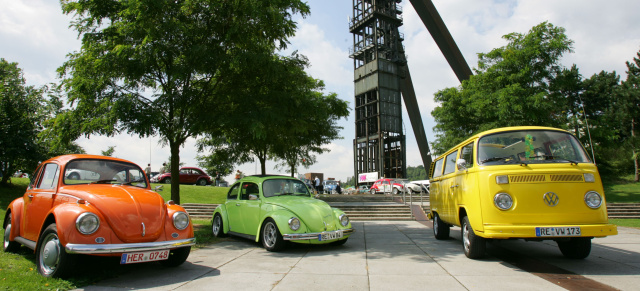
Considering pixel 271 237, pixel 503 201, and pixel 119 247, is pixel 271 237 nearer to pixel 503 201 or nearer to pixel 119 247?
pixel 119 247

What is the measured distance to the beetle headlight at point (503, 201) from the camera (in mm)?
5441

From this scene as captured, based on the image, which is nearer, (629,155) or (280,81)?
(280,81)

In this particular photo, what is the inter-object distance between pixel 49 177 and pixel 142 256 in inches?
101

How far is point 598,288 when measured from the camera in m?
4.35

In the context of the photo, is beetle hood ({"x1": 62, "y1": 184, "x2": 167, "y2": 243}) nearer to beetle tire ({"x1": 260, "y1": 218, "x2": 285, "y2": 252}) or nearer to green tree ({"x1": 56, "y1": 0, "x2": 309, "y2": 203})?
beetle tire ({"x1": 260, "y1": 218, "x2": 285, "y2": 252})

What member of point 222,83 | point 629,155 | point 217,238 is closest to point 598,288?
point 217,238

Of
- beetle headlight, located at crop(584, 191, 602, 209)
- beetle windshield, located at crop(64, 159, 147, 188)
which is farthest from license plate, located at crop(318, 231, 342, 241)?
beetle headlight, located at crop(584, 191, 602, 209)

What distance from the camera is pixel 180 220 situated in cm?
539

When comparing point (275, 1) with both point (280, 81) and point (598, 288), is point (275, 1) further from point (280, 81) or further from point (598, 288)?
point (598, 288)

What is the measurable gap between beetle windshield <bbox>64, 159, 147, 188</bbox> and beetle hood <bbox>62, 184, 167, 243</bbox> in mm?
320

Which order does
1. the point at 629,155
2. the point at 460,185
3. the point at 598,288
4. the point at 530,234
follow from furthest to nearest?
1. the point at 629,155
2. the point at 460,185
3. the point at 530,234
4. the point at 598,288

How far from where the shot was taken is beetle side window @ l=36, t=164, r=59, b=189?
5707mm

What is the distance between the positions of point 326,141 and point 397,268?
69.6 feet


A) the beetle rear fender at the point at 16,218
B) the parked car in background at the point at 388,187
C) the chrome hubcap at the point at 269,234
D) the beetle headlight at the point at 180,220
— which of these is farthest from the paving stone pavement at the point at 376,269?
the parked car in background at the point at 388,187
